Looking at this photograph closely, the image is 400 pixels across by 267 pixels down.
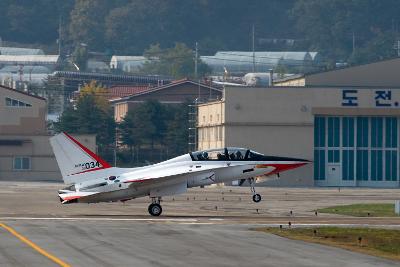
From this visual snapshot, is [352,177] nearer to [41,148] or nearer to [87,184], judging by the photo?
[41,148]

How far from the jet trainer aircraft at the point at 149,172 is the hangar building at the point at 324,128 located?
128 ft

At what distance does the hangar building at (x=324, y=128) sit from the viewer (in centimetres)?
8994

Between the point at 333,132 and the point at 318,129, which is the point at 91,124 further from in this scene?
the point at 333,132

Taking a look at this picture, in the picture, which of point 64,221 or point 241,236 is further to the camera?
point 64,221

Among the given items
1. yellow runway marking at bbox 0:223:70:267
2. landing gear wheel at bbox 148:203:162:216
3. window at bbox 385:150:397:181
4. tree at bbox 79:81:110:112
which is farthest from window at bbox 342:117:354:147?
tree at bbox 79:81:110:112

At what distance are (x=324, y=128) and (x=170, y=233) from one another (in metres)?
52.2

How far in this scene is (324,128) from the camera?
3595 inches

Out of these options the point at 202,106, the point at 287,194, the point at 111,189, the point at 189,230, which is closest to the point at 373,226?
the point at 189,230

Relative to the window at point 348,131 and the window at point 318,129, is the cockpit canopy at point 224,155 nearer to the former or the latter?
the window at point 318,129

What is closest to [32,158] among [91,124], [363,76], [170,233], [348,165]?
[348,165]

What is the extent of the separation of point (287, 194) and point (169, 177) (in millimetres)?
25980

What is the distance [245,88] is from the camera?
90.2m

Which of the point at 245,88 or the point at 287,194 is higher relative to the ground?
the point at 245,88

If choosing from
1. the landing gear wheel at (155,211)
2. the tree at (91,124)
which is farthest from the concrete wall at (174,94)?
the landing gear wheel at (155,211)
